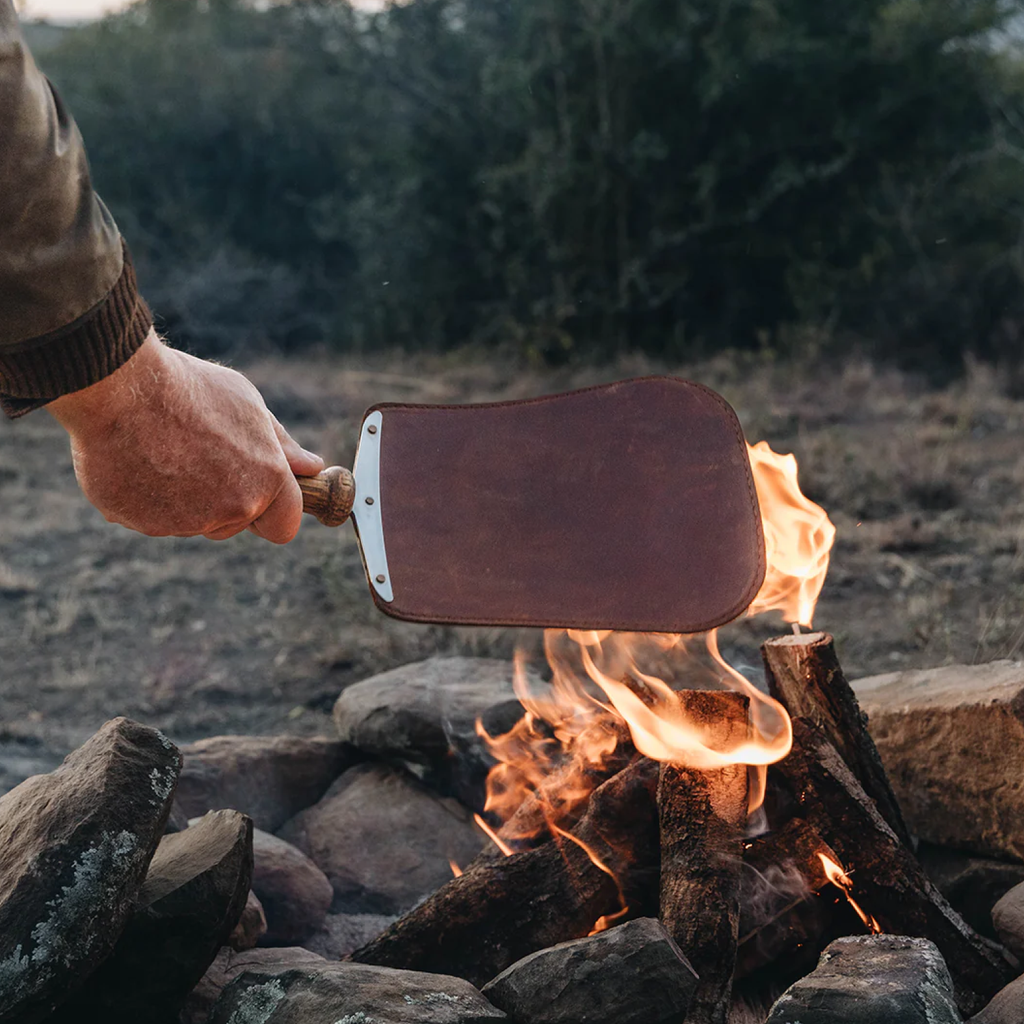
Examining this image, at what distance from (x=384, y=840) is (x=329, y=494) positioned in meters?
1.09

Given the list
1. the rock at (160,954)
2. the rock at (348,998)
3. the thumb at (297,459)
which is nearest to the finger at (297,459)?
the thumb at (297,459)

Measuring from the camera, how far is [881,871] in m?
1.90

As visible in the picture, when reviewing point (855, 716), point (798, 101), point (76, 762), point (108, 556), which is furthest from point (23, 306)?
point (798, 101)

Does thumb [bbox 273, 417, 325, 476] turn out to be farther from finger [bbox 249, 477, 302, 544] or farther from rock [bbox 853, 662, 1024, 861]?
rock [bbox 853, 662, 1024, 861]

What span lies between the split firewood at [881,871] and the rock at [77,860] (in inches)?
41.3

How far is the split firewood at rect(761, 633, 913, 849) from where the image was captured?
2078 mm

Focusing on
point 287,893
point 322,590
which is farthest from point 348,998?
point 322,590

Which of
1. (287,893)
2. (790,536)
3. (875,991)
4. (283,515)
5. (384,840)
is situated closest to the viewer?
(875,991)

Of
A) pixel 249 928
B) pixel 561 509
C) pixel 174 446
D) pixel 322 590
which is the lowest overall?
pixel 322 590

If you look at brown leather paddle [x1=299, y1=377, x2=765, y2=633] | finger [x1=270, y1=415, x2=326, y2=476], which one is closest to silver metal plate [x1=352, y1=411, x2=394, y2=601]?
brown leather paddle [x1=299, y1=377, x2=765, y2=633]

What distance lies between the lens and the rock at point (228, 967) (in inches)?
72.4

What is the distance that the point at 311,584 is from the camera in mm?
4777

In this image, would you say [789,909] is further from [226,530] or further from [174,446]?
[174,446]

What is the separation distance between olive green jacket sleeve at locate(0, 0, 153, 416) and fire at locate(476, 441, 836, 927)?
3.25ft
